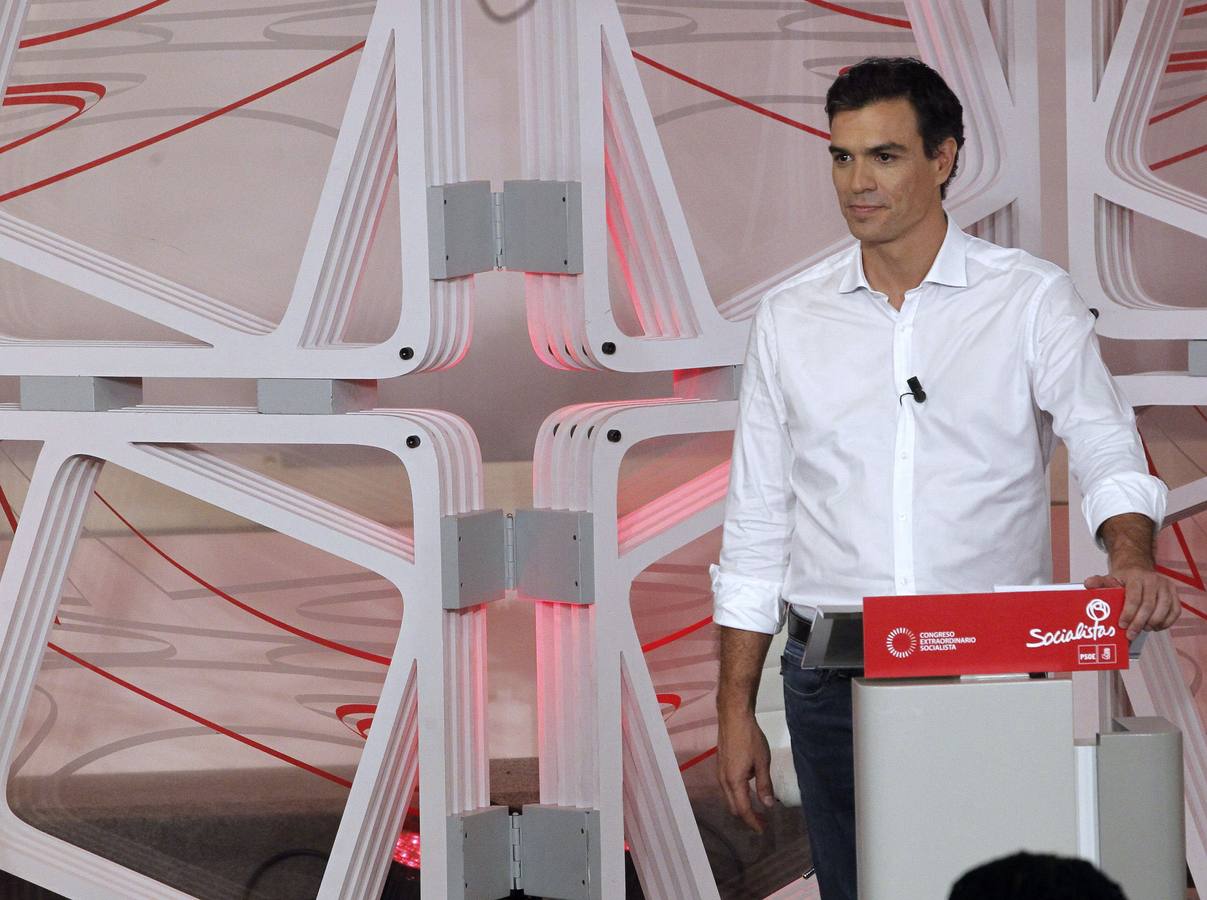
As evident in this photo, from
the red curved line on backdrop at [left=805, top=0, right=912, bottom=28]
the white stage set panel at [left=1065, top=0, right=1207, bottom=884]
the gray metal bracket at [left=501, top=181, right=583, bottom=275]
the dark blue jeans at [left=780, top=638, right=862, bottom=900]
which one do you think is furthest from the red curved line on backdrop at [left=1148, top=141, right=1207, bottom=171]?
the dark blue jeans at [left=780, top=638, right=862, bottom=900]

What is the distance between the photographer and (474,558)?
250 cm

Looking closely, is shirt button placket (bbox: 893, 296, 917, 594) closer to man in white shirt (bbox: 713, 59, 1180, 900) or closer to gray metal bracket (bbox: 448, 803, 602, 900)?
man in white shirt (bbox: 713, 59, 1180, 900)

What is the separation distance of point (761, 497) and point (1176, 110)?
3.87ft

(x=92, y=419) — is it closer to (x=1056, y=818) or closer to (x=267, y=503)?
(x=267, y=503)

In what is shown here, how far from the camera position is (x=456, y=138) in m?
2.48

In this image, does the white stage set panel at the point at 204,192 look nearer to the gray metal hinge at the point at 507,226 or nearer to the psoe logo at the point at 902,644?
the gray metal hinge at the point at 507,226

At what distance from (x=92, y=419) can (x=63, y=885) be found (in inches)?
31.8

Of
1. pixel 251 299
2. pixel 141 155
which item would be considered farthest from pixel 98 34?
pixel 251 299

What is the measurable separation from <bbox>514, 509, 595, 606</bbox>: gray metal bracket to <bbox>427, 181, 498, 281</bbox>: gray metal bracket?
429 millimetres

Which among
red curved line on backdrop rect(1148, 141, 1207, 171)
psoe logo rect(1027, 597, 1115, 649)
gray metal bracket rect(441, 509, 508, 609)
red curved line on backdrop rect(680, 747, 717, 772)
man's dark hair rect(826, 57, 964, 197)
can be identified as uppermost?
red curved line on backdrop rect(1148, 141, 1207, 171)

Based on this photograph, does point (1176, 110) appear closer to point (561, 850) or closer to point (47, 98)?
point (561, 850)

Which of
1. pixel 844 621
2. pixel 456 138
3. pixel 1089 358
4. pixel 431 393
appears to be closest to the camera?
pixel 844 621

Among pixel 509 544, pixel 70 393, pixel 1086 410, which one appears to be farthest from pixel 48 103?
pixel 1086 410

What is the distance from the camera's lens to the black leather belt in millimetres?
1862
